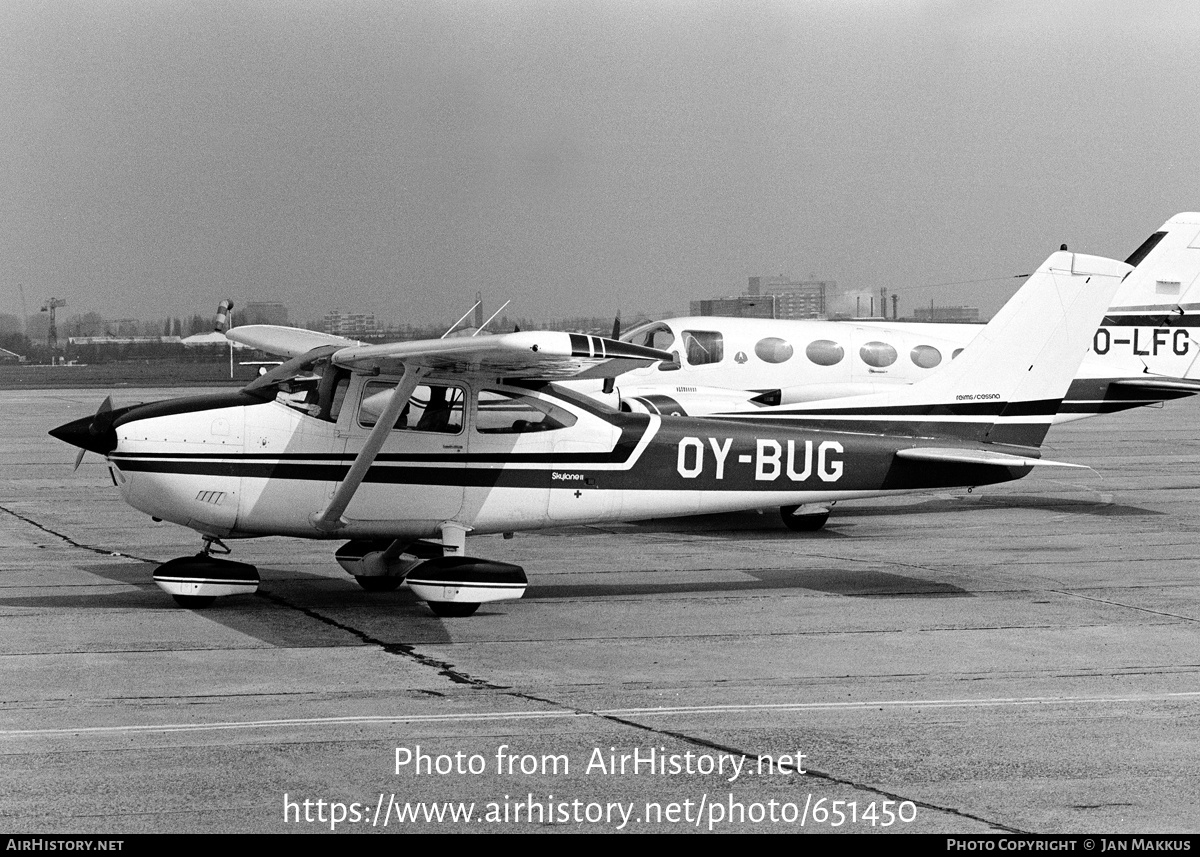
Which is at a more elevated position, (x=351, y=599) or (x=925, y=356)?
(x=925, y=356)

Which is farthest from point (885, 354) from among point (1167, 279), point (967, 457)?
point (967, 457)

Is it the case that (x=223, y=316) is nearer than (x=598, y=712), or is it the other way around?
(x=598, y=712)

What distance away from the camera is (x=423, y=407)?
34.9ft

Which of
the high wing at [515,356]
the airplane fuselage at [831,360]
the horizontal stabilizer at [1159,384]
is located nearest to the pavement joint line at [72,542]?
the high wing at [515,356]

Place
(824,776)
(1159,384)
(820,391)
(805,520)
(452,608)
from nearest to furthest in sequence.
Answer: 1. (824,776)
2. (452,608)
3. (805,520)
4. (820,391)
5. (1159,384)

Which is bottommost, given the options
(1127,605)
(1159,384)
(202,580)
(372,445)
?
(1127,605)

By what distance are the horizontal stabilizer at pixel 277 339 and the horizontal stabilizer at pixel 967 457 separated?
5.99 m

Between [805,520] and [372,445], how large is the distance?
6.83m

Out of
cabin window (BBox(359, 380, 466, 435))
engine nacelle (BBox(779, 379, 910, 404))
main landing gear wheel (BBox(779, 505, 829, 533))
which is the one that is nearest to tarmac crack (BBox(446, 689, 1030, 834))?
cabin window (BBox(359, 380, 466, 435))

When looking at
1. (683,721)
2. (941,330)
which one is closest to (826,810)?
(683,721)

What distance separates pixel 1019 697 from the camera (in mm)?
7953

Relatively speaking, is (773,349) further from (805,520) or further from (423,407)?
(423,407)

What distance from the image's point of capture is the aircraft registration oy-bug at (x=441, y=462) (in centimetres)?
1012

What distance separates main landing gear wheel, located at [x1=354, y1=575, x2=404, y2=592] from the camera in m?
11.2
